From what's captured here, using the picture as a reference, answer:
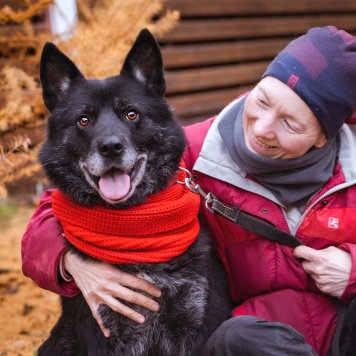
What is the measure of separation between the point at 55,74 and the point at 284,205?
103 cm

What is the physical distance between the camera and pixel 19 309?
11.6ft

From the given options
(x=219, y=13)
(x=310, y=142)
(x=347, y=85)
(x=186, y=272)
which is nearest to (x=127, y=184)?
(x=186, y=272)

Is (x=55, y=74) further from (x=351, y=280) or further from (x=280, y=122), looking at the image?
(x=351, y=280)

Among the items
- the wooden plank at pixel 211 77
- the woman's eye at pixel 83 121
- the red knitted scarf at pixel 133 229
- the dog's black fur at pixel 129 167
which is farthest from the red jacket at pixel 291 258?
the wooden plank at pixel 211 77

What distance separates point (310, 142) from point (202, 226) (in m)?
0.58

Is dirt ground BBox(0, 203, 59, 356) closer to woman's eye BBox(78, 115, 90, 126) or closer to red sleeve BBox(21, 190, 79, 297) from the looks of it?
red sleeve BBox(21, 190, 79, 297)

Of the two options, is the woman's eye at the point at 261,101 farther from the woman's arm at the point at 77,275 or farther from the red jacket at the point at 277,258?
the woman's arm at the point at 77,275

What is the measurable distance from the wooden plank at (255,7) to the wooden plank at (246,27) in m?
0.09

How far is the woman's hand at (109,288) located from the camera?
2.12 m

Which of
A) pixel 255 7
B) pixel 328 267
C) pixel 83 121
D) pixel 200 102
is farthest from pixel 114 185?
pixel 255 7

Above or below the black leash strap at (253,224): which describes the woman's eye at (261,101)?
above

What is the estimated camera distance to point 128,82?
7.51 feet

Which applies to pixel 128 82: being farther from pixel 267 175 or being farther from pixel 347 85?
pixel 347 85

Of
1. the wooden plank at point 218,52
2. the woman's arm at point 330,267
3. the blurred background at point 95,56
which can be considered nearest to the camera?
the woman's arm at point 330,267
